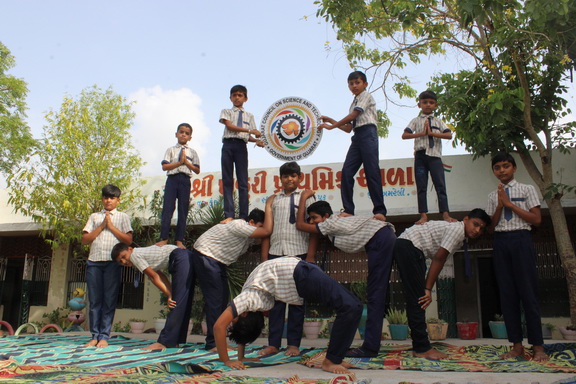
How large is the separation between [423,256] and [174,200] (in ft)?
10.3

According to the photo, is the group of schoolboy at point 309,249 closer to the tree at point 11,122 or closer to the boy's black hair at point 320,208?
the boy's black hair at point 320,208

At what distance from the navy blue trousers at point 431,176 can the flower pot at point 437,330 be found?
11.7 feet

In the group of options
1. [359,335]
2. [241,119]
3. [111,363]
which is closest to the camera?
[111,363]

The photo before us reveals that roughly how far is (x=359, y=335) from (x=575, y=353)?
565 cm

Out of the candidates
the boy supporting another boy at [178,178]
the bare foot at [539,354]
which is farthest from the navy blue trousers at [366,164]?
the boy supporting another boy at [178,178]

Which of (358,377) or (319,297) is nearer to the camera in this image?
(358,377)

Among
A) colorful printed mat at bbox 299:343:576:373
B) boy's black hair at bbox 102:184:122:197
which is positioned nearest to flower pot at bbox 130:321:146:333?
boy's black hair at bbox 102:184:122:197

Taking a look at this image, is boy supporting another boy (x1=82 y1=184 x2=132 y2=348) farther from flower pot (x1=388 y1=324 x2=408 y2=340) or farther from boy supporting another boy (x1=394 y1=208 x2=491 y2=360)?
flower pot (x1=388 y1=324 x2=408 y2=340)

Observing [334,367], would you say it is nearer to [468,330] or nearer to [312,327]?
[312,327]

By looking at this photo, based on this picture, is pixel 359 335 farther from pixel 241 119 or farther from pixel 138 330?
pixel 241 119

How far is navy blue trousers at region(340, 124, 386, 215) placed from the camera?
5234mm

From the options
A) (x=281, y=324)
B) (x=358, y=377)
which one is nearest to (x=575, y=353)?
(x=358, y=377)

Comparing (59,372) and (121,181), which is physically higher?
(121,181)

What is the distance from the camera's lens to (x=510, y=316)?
443 centimetres
